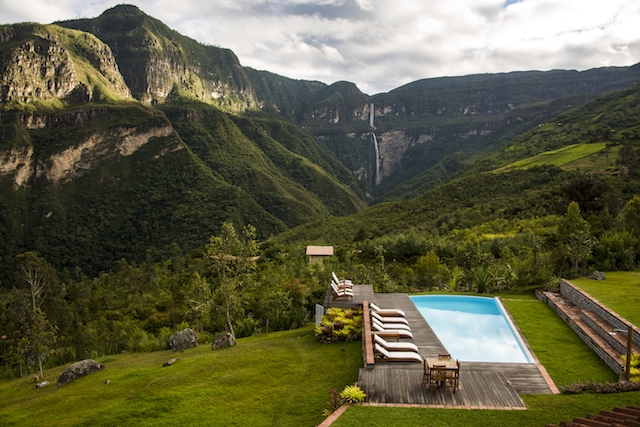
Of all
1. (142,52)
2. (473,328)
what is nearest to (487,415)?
(473,328)

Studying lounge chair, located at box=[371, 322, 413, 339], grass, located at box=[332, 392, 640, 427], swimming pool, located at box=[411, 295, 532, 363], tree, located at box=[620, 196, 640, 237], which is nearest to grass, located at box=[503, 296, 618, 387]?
swimming pool, located at box=[411, 295, 532, 363]

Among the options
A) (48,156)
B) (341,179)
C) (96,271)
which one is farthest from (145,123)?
(341,179)

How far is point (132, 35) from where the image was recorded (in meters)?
179

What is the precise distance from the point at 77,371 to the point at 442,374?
10809mm

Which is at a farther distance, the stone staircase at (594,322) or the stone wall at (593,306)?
the stone wall at (593,306)

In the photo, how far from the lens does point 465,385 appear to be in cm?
898

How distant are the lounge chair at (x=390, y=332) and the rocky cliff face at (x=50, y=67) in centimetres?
11901

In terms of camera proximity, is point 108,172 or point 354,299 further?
point 108,172

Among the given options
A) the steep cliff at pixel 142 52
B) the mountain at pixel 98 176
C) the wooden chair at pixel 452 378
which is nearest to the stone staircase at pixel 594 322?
the wooden chair at pixel 452 378

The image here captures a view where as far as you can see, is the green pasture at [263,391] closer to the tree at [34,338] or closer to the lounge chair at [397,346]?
the lounge chair at [397,346]

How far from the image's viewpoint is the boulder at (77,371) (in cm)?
1242

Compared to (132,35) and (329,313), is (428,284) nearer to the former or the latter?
(329,313)

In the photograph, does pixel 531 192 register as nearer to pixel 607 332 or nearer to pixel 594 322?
pixel 594 322

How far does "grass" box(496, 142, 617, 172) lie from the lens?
55844 millimetres
